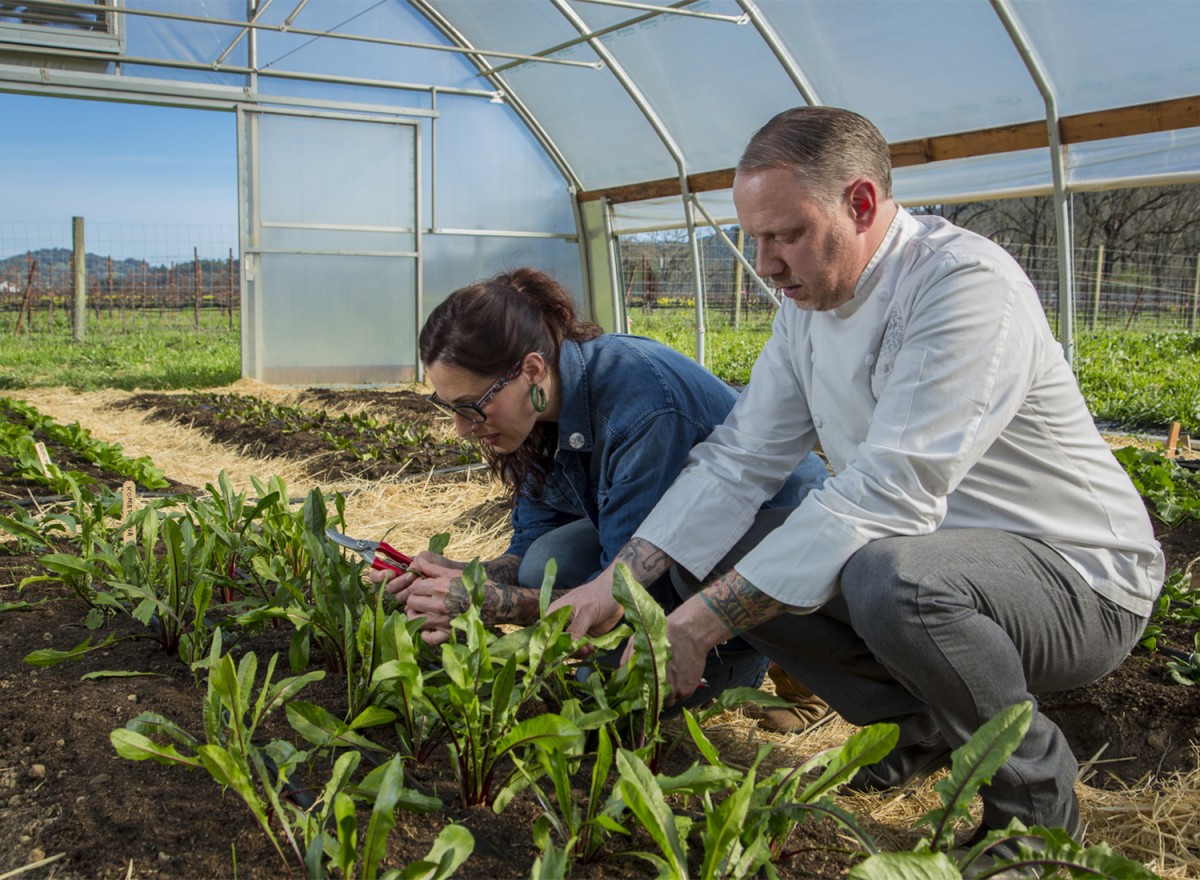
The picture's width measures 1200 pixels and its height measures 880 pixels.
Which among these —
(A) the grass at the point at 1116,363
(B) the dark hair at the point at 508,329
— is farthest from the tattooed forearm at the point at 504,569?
(A) the grass at the point at 1116,363

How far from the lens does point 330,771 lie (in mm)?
1704

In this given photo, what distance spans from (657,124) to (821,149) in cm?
793

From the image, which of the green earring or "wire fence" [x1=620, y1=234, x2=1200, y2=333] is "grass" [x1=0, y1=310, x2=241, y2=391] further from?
the green earring

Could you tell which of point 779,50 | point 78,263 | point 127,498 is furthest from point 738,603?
point 78,263

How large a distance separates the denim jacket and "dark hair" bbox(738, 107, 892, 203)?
556 millimetres

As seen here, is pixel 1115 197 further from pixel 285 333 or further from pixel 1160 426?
pixel 285 333

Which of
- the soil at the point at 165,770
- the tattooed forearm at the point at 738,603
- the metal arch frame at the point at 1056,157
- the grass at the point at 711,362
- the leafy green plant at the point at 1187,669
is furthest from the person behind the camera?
the grass at the point at 711,362

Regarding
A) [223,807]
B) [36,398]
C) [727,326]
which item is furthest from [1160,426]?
[36,398]

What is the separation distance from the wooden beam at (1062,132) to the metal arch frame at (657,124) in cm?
235

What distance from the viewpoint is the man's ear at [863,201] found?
1.91 meters

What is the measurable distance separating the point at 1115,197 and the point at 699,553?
12522 millimetres

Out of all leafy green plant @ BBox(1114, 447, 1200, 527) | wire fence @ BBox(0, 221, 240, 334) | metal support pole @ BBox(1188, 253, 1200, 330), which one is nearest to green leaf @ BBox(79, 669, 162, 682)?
leafy green plant @ BBox(1114, 447, 1200, 527)

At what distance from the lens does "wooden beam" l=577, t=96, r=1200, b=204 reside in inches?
236

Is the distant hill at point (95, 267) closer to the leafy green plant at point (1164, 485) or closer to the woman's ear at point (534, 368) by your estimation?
the leafy green plant at point (1164, 485)
